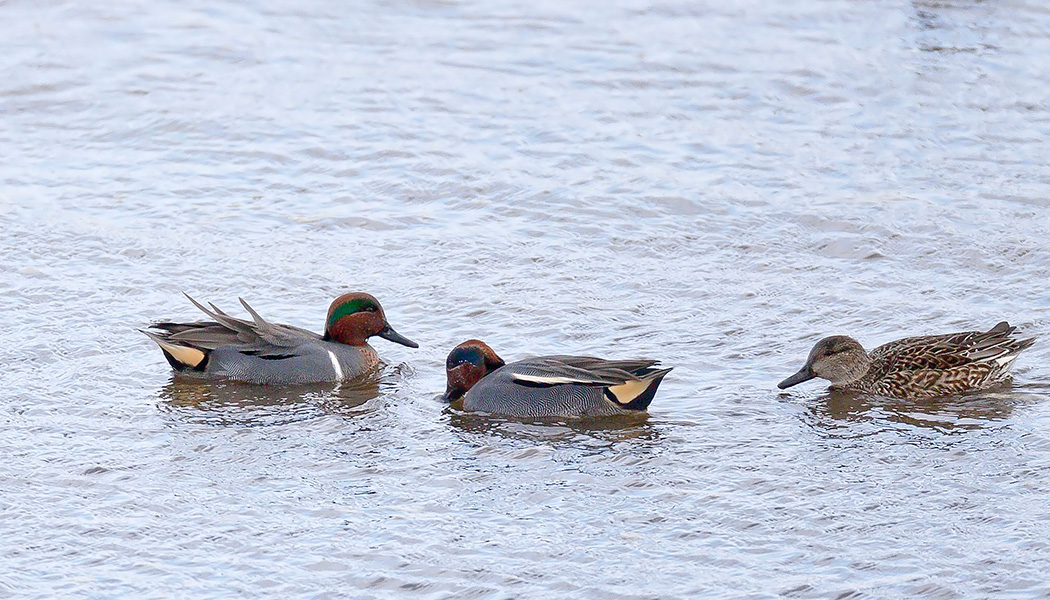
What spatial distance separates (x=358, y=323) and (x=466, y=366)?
100cm

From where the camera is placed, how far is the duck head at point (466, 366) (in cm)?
816

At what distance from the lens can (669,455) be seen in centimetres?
729

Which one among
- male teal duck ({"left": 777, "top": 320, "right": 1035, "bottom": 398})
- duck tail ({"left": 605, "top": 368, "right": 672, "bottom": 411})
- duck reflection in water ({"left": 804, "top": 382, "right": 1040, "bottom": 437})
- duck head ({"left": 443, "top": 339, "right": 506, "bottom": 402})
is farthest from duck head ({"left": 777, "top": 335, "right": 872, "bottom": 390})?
duck head ({"left": 443, "top": 339, "right": 506, "bottom": 402})

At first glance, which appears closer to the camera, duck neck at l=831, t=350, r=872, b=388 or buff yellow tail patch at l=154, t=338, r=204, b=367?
duck neck at l=831, t=350, r=872, b=388

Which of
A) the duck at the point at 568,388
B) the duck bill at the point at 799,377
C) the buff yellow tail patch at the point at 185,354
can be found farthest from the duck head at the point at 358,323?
the duck bill at the point at 799,377

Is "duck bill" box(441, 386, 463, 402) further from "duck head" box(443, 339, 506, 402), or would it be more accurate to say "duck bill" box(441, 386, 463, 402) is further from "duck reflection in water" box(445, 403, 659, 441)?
"duck reflection in water" box(445, 403, 659, 441)

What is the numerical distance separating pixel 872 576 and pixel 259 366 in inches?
154

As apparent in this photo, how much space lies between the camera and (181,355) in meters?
8.51

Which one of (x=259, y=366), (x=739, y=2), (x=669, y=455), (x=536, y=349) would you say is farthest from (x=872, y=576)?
(x=739, y=2)

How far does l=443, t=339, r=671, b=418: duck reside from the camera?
7.83 m

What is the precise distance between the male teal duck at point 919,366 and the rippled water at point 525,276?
0.21 metres

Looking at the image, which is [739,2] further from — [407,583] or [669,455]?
[407,583]

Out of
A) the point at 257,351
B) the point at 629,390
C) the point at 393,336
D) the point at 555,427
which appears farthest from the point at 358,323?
the point at 629,390

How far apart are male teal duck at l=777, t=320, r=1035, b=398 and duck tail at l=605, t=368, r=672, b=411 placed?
77 centimetres
